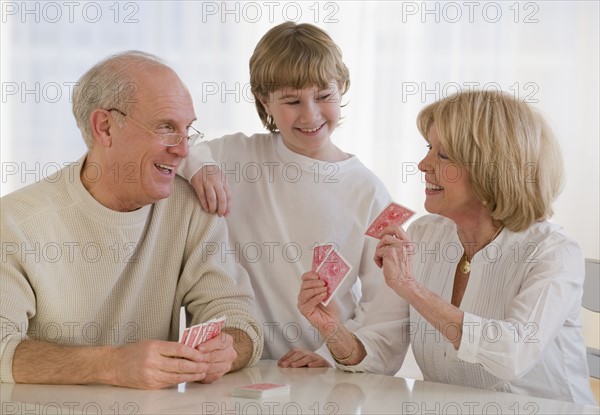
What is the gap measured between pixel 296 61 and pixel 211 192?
1.78ft

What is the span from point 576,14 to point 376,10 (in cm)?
127

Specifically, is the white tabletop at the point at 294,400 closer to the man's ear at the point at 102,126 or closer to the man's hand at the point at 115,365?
the man's hand at the point at 115,365

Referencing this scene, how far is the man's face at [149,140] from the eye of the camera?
242cm

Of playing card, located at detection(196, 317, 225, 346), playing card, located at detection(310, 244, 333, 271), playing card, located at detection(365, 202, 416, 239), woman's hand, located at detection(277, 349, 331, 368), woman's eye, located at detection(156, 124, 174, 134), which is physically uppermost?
woman's eye, located at detection(156, 124, 174, 134)


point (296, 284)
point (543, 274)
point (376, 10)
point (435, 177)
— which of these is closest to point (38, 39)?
point (376, 10)

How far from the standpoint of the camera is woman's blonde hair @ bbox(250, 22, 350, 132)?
2.80 m

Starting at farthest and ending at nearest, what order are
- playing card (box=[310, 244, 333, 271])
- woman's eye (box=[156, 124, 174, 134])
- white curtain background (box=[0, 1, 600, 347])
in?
white curtain background (box=[0, 1, 600, 347]) → woman's eye (box=[156, 124, 174, 134]) → playing card (box=[310, 244, 333, 271])

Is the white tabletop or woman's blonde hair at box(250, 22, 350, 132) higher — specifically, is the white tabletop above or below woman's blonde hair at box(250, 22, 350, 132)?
below

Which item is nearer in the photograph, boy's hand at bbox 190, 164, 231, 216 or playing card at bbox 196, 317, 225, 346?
playing card at bbox 196, 317, 225, 346

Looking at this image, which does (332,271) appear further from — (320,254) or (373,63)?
(373,63)

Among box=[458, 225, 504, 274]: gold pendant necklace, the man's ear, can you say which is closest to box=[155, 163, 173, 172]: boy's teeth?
the man's ear

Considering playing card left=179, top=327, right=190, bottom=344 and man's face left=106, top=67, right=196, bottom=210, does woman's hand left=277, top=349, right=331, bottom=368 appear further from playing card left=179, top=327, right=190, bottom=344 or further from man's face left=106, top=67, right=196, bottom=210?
man's face left=106, top=67, right=196, bottom=210

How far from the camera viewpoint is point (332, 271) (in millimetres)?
2342

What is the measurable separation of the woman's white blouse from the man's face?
73cm
